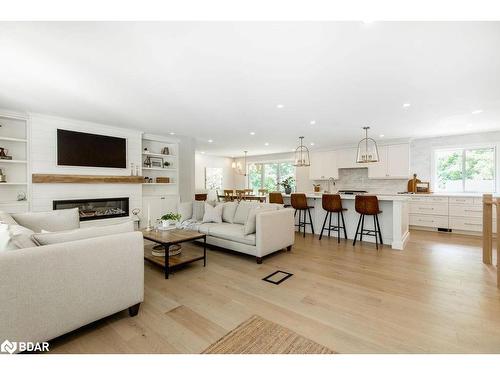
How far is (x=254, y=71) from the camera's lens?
260 cm

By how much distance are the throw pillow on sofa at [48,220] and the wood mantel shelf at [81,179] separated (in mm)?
1615

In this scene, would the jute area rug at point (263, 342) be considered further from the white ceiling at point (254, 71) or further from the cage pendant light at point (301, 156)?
the cage pendant light at point (301, 156)

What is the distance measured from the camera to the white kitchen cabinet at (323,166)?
7.56m

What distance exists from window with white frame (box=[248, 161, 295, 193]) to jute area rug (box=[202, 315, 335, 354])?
7.65 meters

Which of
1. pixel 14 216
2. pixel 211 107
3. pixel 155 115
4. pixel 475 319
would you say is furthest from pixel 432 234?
pixel 14 216

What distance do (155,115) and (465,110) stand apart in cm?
540

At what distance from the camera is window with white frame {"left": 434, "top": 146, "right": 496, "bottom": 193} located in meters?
5.66

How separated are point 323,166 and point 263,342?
6.77 m

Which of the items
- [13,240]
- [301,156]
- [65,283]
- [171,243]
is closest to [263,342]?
[65,283]

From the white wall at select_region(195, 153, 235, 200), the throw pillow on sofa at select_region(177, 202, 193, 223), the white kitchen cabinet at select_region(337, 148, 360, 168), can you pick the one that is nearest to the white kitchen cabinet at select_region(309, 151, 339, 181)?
the white kitchen cabinet at select_region(337, 148, 360, 168)

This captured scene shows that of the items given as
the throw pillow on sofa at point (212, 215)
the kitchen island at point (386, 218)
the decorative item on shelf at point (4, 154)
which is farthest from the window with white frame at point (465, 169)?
the decorative item on shelf at point (4, 154)

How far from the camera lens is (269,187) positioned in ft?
33.2

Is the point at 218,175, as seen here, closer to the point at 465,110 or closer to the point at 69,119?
the point at 69,119

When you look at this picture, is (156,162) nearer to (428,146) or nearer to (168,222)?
(168,222)
